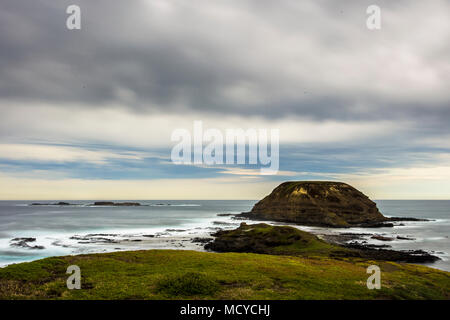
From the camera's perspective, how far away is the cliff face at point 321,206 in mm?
132125

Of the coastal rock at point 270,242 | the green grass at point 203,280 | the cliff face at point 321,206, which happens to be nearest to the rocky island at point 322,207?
the cliff face at point 321,206

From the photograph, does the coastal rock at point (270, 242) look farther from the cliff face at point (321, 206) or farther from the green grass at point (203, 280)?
the cliff face at point (321, 206)

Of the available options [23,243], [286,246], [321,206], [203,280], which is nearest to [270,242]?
[286,246]

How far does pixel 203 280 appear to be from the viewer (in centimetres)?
2134

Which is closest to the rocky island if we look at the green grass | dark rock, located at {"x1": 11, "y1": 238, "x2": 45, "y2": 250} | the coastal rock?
the coastal rock

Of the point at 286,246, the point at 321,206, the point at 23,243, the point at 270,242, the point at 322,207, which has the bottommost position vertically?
the point at 23,243

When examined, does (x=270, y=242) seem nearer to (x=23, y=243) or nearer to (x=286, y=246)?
(x=286, y=246)

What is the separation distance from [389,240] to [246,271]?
74.8 m

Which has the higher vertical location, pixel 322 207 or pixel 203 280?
pixel 203 280

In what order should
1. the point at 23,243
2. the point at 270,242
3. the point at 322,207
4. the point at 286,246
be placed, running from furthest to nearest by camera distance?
the point at 322,207 < the point at 23,243 < the point at 270,242 < the point at 286,246

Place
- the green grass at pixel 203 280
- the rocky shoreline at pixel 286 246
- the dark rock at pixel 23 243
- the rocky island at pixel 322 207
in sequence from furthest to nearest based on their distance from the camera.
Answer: the rocky island at pixel 322 207
the dark rock at pixel 23 243
the rocky shoreline at pixel 286 246
the green grass at pixel 203 280

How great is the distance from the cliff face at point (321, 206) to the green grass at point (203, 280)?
336ft

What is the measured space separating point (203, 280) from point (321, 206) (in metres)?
125
